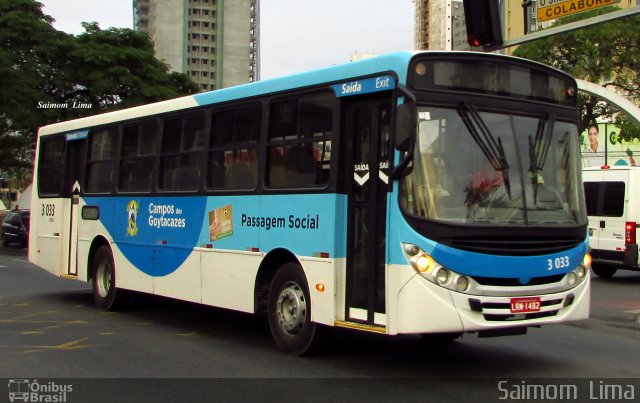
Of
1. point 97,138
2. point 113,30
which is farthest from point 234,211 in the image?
point 113,30

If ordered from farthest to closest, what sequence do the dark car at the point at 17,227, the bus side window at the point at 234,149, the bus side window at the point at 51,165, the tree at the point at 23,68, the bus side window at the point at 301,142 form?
the dark car at the point at 17,227
the tree at the point at 23,68
the bus side window at the point at 51,165
the bus side window at the point at 234,149
the bus side window at the point at 301,142

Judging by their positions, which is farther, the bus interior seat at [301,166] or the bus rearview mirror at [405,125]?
the bus interior seat at [301,166]

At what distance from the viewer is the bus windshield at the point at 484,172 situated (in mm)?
6730

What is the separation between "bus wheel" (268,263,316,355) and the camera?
7.91 meters

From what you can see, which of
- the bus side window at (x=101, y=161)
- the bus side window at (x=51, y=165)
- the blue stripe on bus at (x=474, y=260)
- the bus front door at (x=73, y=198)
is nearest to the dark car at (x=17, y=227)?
the bus side window at (x=51, y=165)

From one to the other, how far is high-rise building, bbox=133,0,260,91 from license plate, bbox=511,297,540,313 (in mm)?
147478

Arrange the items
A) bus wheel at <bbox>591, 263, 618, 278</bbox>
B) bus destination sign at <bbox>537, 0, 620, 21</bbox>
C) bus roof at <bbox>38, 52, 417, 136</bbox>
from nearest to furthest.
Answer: bus roof at <bbox>38, 52, 417, 136</bbox>, bus destination sign at <bbox>537, 0, 620, 21</bbox>, bus wheel at <bbox>591, 263, 618, 278</bbox>

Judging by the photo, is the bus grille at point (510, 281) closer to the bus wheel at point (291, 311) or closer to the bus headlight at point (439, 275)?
the bus headlight at point (439, 275)

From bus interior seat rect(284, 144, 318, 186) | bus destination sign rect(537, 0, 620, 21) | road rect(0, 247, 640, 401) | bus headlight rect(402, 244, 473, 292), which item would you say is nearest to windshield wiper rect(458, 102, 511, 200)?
bus headlight rect(402, 244, 473, 292)

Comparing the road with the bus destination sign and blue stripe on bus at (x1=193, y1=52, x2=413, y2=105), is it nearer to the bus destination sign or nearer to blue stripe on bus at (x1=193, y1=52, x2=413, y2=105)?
blue stripe on bus at (x1=193, y1=52, x2=413, y2=105)

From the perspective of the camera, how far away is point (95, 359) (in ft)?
26.2

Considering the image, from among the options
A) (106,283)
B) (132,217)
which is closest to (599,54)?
(132,217)

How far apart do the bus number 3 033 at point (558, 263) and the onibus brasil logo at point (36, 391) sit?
4.54 m

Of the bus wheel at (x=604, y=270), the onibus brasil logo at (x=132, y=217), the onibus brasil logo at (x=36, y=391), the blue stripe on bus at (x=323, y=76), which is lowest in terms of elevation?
the onibus brasil logo at (x=36, y=391)
